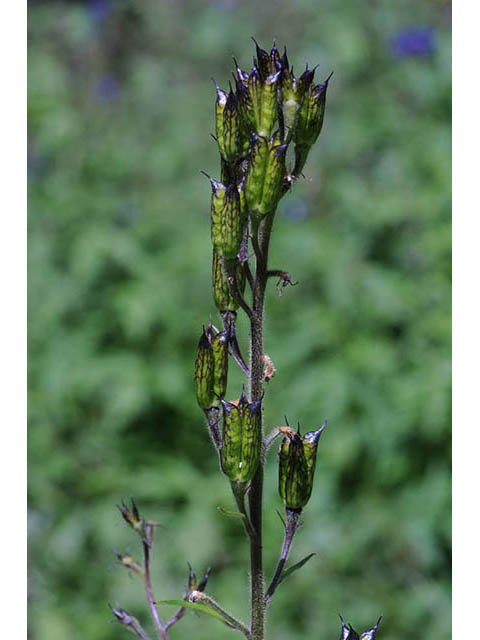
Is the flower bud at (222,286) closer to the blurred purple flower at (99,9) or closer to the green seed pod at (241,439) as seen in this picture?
the green seed pod at (241,439)

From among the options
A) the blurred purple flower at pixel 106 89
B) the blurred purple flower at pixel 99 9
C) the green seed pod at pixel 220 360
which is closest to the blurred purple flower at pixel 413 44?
the blurred purple flower at pixel 106 89

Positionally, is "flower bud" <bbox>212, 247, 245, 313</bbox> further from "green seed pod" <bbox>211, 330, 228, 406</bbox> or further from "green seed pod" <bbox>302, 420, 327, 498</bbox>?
"green seed pod" <bbox>302, 420, 327, 498</bbox>

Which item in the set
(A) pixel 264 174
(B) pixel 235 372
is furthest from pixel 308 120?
(B) pixel 235 372

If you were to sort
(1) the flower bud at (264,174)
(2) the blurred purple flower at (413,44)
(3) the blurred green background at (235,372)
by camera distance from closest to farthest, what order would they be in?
(1) the flower bud at (264,174) → (3) the blurred green background at (235,372) → (2) the blurred purple flower at (413,44)

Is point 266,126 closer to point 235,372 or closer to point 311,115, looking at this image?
point 311,115
